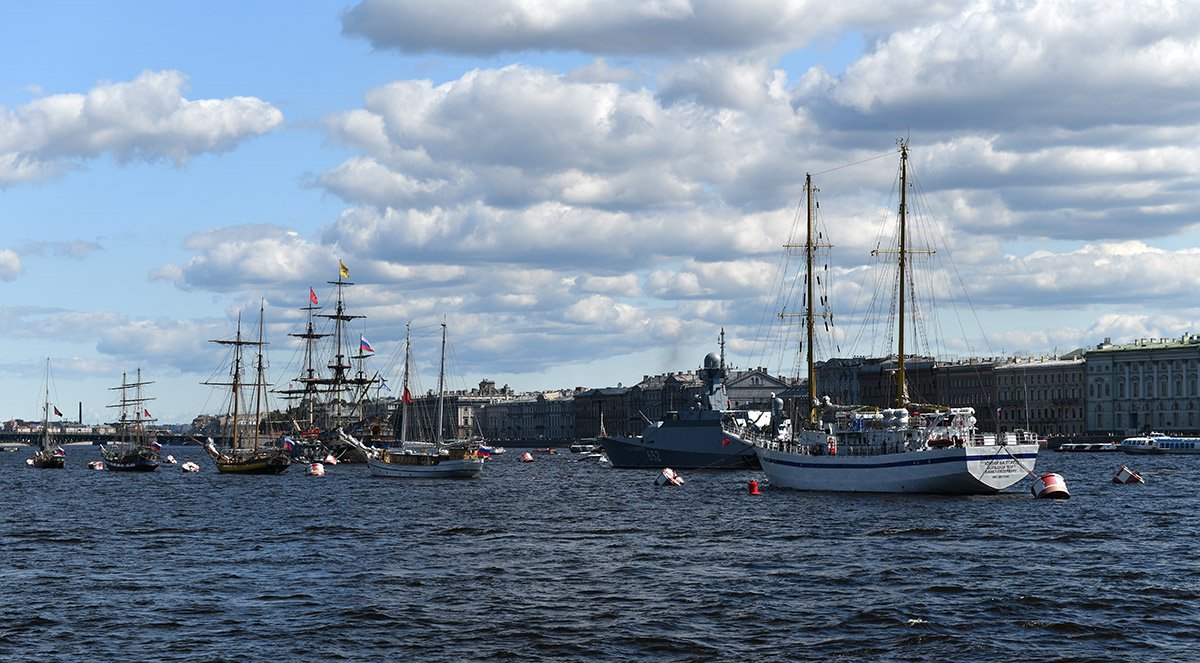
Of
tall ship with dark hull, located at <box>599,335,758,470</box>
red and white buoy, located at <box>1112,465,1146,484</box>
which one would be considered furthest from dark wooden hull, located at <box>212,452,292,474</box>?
red and white buoy, located at <box>1112,465,1146,484</box>

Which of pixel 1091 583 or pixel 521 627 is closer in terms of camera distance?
pixel 521 627

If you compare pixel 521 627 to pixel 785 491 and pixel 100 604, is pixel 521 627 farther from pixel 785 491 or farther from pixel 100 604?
pixel 785 491

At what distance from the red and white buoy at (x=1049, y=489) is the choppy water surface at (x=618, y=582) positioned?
623 millimetres

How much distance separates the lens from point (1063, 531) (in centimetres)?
5428

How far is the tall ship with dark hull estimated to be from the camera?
4830 inches

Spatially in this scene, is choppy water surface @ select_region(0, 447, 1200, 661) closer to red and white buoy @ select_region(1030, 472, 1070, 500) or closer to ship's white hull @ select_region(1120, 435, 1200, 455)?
red and white buoy @ select_region(1030, 472, 1070, 500)

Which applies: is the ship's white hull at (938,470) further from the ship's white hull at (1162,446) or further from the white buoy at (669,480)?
the ship's white hull at (1162,446)

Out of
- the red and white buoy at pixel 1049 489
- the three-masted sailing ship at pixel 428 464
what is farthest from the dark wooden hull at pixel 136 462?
the red and white buoy at pixel 1049 489

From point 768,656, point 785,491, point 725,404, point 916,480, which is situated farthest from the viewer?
point 725,404

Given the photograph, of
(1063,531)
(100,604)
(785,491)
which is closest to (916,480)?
A: (785,491)

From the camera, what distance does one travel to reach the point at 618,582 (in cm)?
4059

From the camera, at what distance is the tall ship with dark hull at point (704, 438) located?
403 feet

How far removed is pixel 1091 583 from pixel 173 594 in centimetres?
2299

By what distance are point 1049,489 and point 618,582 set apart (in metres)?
36.6
